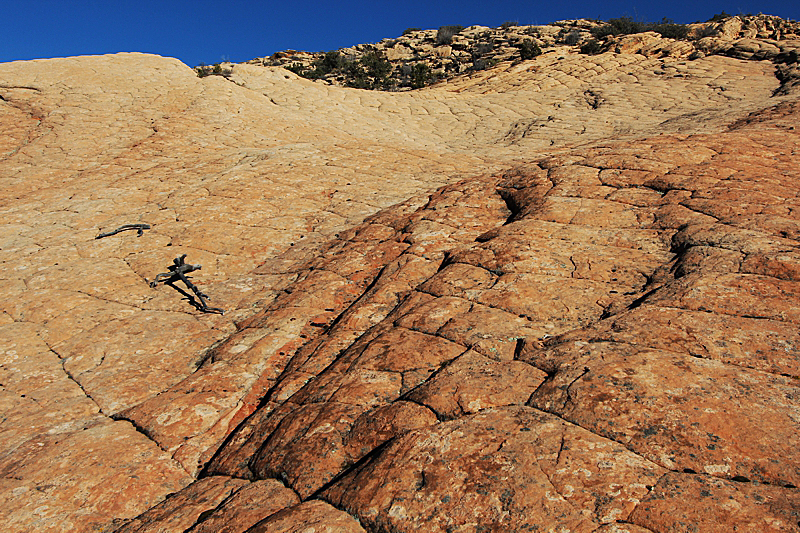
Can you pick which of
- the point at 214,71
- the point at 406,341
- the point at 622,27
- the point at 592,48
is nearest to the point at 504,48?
the point at 622,27

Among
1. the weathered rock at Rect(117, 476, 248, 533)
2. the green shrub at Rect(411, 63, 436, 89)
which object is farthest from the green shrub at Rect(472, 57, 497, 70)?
the weathered rock at Rect(117, 476, 248, 533)

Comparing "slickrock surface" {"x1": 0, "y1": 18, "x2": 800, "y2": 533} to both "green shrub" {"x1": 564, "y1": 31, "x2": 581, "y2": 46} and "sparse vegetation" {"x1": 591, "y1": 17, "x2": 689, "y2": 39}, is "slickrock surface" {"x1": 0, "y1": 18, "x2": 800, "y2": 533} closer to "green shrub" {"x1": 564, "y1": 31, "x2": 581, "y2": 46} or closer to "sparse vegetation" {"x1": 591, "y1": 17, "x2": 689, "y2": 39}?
"sparse vegetation" {"x1": 591, "y1": 17, "x2": 689, "y2": 39}

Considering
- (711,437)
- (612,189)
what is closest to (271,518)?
(711,437)

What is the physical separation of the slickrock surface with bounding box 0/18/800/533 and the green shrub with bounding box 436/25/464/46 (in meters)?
28.4

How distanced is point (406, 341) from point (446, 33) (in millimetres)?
37141

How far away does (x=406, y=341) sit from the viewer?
3.43 metres

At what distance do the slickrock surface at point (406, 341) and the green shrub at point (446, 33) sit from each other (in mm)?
28433

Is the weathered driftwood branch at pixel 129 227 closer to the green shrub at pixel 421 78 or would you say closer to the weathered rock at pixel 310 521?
the weathered rock at pixel 310 521

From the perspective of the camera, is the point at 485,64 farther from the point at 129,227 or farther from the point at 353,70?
the point at 129,227

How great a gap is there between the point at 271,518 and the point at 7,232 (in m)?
6.82

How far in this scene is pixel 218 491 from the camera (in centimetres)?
265

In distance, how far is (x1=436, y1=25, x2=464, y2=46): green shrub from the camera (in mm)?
33938

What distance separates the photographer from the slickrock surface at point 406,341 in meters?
2.08

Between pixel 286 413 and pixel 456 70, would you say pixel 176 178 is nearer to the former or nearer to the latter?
pixel 286 413
